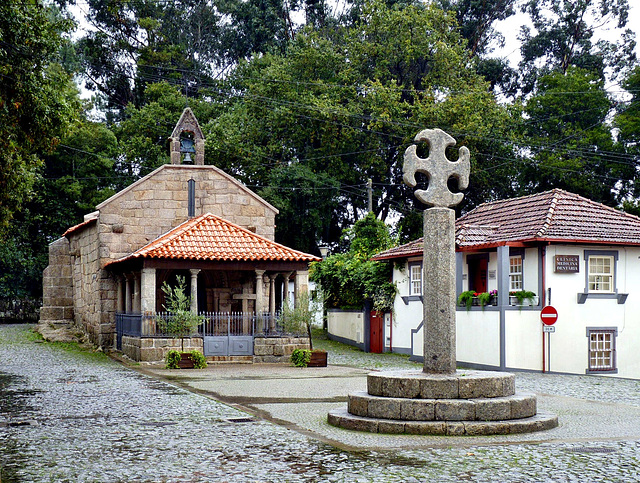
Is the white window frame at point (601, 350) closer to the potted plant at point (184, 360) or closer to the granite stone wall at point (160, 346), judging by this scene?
the potted plant at point (184, 360)

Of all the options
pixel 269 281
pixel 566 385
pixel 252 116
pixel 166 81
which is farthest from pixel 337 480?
pixel 166 81

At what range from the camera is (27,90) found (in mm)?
18578

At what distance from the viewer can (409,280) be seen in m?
30.8

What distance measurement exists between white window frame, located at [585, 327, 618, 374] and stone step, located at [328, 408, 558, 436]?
1392 cm

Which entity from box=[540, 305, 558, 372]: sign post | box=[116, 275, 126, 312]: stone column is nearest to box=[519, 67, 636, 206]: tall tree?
box=[540, 305, 558, 372]: sign post

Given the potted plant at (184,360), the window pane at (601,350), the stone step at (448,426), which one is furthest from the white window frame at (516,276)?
the stone step at (448,426)

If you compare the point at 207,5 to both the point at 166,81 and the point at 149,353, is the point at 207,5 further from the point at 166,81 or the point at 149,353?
the point at 149,353

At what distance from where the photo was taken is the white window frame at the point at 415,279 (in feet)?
98.6

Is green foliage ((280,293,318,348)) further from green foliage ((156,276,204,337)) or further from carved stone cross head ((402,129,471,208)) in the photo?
carved stone cross head ((402,129,471,208))

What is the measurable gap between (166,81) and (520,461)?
44.9m

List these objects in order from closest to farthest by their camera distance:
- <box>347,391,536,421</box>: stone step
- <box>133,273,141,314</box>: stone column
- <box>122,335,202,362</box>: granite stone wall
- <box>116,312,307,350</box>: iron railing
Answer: <box>347,391,536,421</box>: stone step → <box>122,335,202,362</box>: granite stone wall → <box>116,312,307,350</box>: iron railing → <box>133,273,141,314</box>: stone column

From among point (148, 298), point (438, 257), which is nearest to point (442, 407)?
point (438, 257)

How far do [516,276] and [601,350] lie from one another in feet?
10.5

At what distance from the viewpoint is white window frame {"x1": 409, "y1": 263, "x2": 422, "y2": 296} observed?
30047 millimetres
